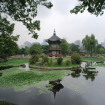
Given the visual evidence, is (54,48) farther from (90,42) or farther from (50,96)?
(50,96)

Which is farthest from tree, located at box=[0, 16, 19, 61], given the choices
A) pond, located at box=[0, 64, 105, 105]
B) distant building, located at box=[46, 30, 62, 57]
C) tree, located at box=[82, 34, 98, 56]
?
tree, located at box=[82, 34, 98, 56]

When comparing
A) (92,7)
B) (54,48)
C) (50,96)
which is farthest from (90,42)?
(92,7)

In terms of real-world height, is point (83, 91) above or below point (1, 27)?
below

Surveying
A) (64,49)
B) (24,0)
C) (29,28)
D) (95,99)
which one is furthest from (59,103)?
(64,49)

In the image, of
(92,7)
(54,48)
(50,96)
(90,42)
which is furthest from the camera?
(90,42)

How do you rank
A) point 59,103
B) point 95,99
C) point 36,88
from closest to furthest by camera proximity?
point 59,103
point 95,99
point 36,88

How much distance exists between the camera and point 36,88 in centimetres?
1470

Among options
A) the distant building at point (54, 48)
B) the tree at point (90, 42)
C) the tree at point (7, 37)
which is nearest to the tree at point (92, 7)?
the tree at point (7, 37)

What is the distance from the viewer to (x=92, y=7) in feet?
24.6

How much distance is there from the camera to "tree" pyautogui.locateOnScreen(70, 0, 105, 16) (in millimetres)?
6961

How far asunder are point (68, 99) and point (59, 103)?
1167mm

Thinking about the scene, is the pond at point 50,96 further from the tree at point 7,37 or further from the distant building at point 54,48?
the distant building at point 54,48

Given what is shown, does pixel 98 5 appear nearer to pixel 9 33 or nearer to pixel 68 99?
pixel 9 33

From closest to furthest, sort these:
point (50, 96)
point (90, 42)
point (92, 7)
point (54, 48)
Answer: point (92, 7)
point (50, 96)
point (54, 48)
point (90, 42)
